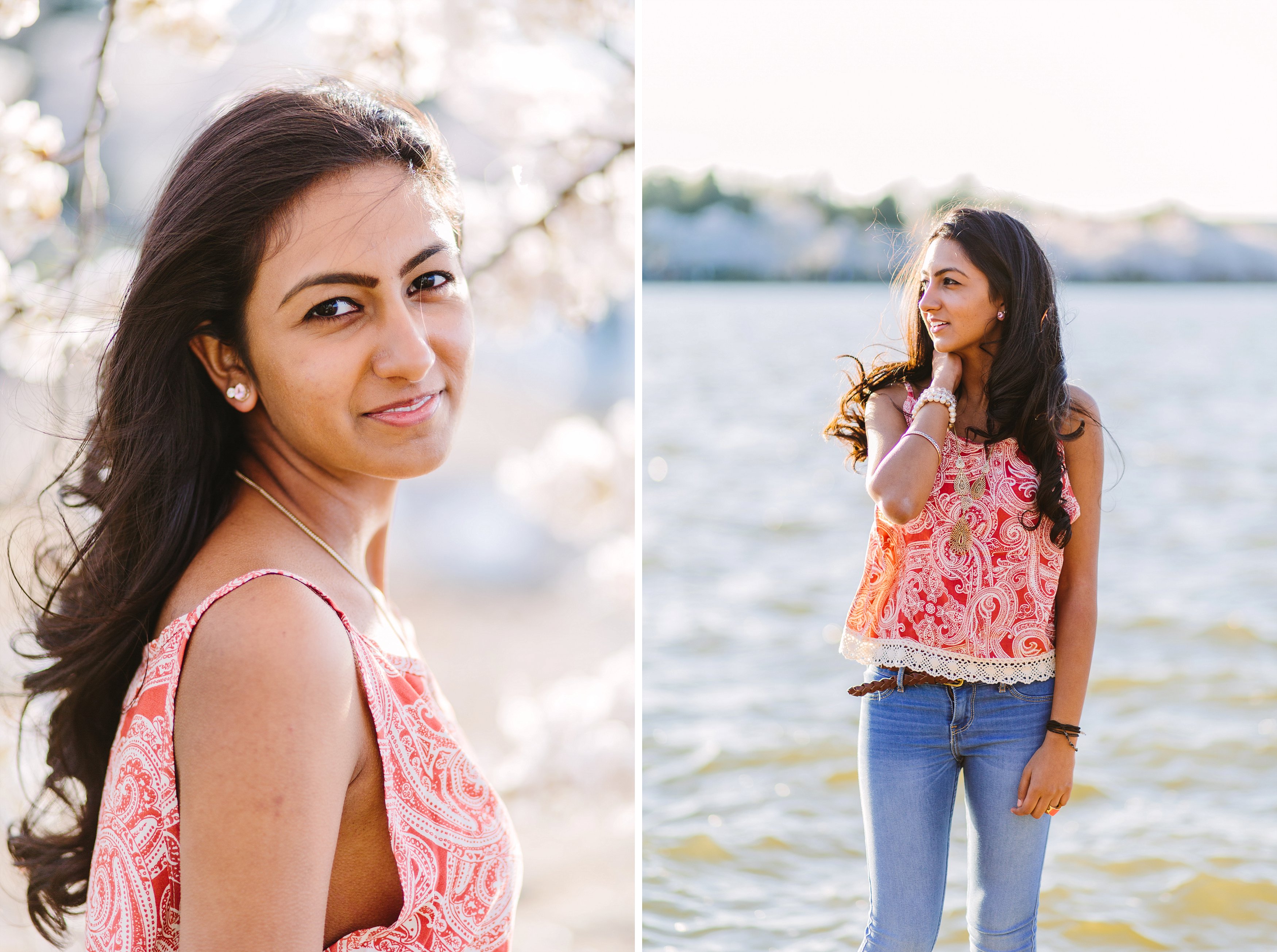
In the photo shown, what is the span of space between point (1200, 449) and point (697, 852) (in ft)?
26.7

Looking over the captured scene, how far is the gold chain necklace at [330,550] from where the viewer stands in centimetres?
110

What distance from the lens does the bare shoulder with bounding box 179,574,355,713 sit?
888 mm

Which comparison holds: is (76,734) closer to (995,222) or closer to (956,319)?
(956,319)

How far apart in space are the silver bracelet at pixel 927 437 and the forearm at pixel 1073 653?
0.30 m

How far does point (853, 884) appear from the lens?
312 centimetres

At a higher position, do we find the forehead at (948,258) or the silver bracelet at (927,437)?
the forehead at (948,258)

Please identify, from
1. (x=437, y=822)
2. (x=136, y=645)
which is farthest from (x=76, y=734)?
(x=437, y=822)

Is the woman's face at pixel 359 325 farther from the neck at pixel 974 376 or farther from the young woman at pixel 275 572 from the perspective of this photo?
the neck at pixel 974 376

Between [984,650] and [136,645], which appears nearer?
[136,645]

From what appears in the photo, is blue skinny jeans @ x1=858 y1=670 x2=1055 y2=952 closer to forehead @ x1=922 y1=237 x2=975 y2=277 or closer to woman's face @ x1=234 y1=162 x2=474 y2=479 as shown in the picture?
forehead @ x1=922 y1=237 x2=975 y2=277

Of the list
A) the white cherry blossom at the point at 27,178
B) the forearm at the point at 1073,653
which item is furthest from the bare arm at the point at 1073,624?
the white cherry blossom at the point at 27,178

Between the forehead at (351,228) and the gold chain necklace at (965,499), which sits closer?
the forehead at (351,228)

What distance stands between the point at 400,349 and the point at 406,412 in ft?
0.24

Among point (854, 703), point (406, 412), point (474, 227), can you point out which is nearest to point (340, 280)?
point (406, 412)
